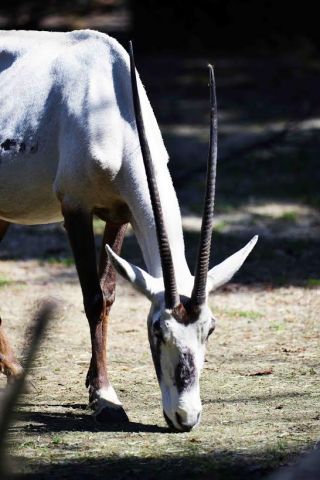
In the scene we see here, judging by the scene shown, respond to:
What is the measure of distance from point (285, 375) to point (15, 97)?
6.97 ft

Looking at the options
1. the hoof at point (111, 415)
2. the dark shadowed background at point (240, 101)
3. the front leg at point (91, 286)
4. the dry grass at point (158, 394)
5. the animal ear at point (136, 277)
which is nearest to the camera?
the dry grass at point (158, 394)

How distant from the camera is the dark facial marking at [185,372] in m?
5.11

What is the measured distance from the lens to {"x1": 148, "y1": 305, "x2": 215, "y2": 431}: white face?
512 cm

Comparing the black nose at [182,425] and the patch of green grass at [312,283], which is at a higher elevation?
the black nose at [182,425]

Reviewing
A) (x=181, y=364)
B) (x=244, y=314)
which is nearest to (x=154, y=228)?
(x=181, y=364)

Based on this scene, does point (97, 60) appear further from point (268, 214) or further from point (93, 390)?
point (268, 214)


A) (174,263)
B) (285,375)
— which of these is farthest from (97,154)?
(285,375)

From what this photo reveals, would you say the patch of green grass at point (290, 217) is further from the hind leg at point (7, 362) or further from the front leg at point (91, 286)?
the front leg at point (91, 286)

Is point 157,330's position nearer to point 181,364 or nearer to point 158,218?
point 181,364

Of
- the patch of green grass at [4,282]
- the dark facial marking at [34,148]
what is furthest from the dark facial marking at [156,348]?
the patch of green grass at [4,282]

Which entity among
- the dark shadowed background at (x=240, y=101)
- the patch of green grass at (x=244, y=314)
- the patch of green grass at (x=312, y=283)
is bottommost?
the dark shadowed background at (x=240, y=101)

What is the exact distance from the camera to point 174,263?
218 inches

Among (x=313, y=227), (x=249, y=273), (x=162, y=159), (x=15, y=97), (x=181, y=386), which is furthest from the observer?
(x=313, y=227)

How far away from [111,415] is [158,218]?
1040 mm
